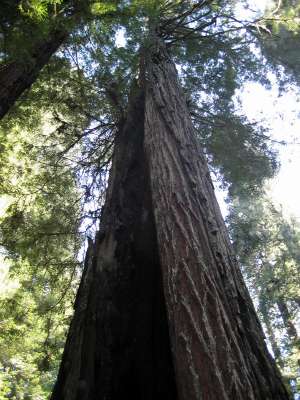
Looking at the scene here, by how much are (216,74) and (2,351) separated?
894 centimetres

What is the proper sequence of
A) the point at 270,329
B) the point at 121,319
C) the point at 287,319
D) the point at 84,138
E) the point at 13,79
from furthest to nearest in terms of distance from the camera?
the point at 270,329
the point at 287,319
the point at 84,138
the point at 13,79
the point at 121,319

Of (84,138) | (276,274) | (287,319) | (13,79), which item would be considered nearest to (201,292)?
(13,79)

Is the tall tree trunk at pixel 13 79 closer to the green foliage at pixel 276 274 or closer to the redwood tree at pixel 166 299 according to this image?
the redwood tree at pixel 166 299

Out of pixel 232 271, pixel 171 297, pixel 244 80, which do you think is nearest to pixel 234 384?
pixel 171 297

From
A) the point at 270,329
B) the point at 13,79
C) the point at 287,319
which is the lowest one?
the point at 287,319

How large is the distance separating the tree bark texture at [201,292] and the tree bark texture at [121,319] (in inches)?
27.4

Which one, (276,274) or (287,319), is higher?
(276,274)

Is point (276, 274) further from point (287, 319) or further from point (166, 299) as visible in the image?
point (166, 299)

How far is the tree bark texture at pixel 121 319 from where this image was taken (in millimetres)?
2547

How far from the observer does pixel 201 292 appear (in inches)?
83.7

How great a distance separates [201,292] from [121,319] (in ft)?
3.54

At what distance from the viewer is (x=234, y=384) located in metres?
1.68

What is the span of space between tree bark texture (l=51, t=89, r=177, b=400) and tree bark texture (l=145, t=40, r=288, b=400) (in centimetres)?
69

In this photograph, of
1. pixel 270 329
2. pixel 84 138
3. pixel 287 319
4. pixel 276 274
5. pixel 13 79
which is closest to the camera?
pixel 13 79
